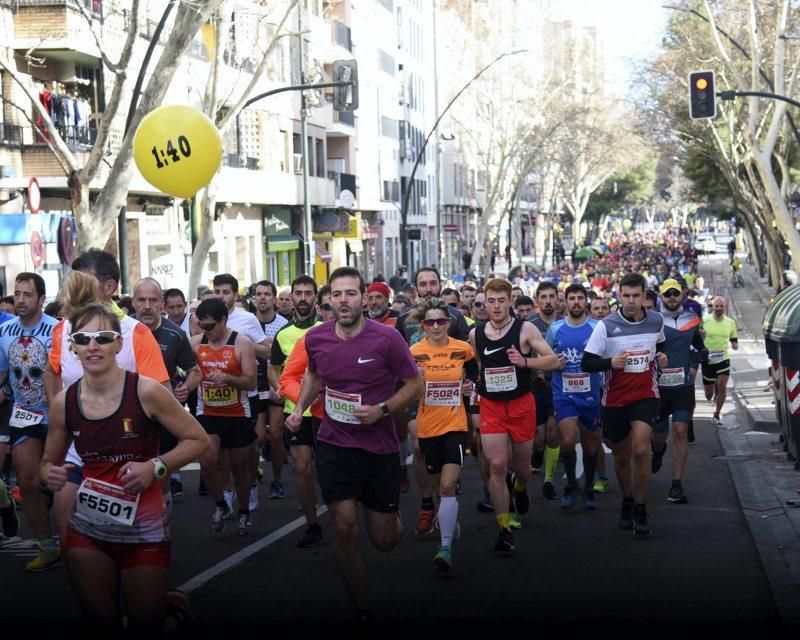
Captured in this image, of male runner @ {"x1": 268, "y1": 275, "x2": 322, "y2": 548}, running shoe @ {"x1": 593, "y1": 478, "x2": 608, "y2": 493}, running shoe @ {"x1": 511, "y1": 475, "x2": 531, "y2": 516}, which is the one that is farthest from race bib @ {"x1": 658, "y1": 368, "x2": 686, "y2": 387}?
male runner @ {"x1": 268, "y1": 275, "x2": 322, "y2": 548}

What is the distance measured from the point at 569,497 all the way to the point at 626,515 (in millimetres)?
1303

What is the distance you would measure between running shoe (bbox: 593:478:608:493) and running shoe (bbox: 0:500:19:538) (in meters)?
5.18

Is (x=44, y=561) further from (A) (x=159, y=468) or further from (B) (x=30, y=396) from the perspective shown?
(A) (x=159, y=468)

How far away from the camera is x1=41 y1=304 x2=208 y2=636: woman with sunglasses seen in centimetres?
→ 580

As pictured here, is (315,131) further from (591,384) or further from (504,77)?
(591,384)

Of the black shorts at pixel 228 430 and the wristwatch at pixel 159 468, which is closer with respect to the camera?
the wristwatch at pixel 159 468

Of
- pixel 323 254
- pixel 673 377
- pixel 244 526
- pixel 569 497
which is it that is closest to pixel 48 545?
pixel 244 526

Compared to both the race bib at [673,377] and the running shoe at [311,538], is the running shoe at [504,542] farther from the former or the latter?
the race bib at [673,377]

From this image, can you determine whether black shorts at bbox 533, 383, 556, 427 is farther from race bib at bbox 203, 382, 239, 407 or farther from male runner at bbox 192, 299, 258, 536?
race bib at bbox 203, 382, 239, 407

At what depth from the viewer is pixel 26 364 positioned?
9773mm

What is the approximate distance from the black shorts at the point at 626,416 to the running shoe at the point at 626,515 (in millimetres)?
446

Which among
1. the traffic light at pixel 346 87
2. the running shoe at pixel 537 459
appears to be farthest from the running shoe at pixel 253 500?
the traffic light at pixel 346 87

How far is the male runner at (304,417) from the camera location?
34.0 ft

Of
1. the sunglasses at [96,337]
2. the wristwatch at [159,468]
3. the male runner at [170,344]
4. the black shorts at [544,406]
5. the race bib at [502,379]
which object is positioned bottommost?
the black shorts at [544,406]
